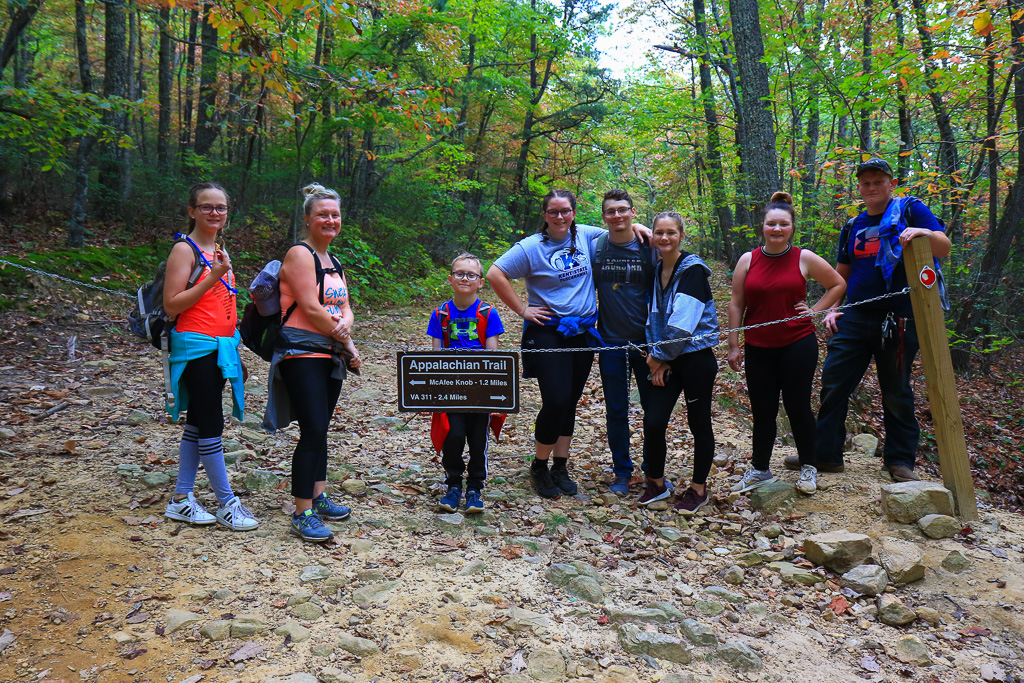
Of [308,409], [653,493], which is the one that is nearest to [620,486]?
[653,493]

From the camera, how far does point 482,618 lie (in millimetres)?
3188

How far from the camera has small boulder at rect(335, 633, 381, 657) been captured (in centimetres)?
286

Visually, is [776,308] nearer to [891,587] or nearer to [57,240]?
[891,587]

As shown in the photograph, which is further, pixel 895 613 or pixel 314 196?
pixel 314 196

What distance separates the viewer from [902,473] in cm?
456

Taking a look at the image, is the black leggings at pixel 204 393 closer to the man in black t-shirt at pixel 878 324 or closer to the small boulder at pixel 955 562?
the man in black t-shirt at pixel 878 324

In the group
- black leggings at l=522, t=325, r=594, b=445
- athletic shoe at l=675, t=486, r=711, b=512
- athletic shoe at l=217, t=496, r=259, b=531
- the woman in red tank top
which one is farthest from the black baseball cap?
athletic shoe at l=217, t=496, r=259, b=531

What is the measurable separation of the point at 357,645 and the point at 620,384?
2619mm

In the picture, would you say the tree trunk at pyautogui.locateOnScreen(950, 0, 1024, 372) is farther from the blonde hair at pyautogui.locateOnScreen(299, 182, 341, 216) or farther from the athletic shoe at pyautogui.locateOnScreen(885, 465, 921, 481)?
the blonde hair at pyautogui.locateOnScreen(299, 182, 341, 216)

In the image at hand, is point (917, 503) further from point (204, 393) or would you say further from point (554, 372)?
point (204, 393)

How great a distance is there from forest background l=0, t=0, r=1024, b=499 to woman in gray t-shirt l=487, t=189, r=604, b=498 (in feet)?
8.76

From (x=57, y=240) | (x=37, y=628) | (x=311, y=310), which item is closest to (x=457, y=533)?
(x=311, y=310)

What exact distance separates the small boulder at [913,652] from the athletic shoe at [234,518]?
12.1ft

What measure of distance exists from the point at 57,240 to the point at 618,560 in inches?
452
